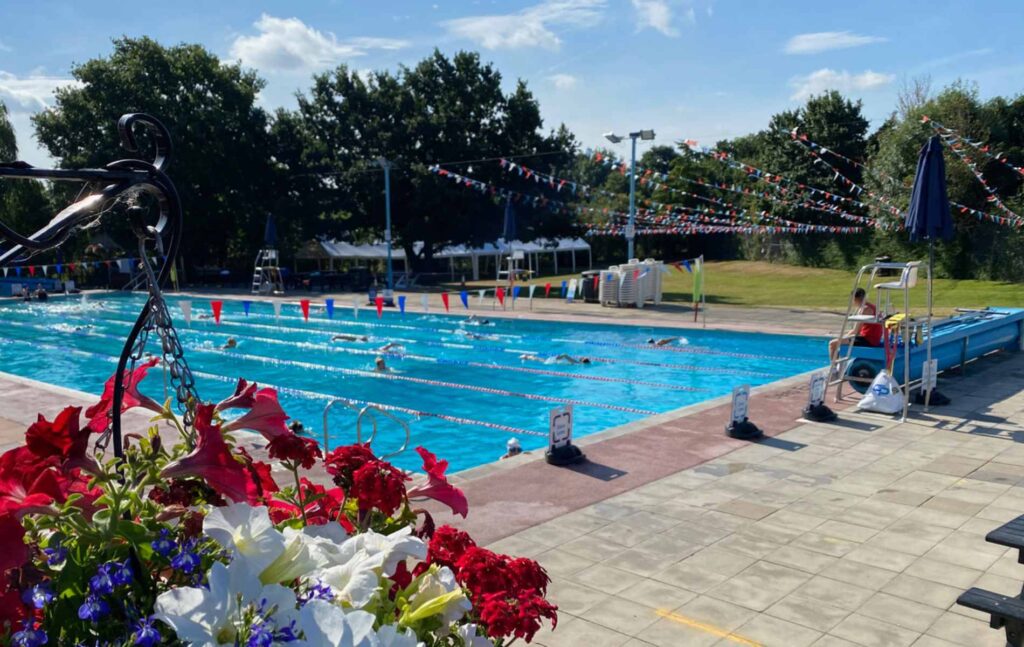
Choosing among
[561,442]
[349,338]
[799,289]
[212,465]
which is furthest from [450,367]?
[799,289]

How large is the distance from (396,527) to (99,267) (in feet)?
151

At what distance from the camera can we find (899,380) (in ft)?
35.2

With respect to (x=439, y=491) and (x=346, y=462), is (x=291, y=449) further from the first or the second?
(x=439, y=491)

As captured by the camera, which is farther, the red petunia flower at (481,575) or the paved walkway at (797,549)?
the paved walkway at (797,549)

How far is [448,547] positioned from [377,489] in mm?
246

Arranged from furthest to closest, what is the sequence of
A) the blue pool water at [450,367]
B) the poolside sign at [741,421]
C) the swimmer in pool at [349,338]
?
the swimmer in pool at [349,338] < the blue pool water at [450,367] < the poolside sign at [741,421]

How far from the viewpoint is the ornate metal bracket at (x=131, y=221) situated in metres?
2.19

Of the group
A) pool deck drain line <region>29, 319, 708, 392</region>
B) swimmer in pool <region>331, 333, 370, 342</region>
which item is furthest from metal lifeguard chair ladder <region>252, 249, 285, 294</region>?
swimmer in pool <region>331, 333, 370, 342</region>

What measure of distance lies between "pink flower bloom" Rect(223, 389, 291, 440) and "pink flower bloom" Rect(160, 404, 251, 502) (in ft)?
0.52

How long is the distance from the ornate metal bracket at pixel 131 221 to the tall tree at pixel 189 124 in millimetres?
41213

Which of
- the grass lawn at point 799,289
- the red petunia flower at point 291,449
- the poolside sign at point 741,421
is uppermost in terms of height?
the red petunia flower at point 291,449

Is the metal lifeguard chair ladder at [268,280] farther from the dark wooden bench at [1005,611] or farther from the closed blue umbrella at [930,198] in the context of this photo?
the dark wooden bench at [1005,611]

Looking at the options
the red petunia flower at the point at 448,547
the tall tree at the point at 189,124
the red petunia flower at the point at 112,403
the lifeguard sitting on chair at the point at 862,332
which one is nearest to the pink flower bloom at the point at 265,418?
the red petunia flower at the point at 112,403

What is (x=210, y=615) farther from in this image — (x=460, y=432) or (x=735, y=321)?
(x=735, y=321)
